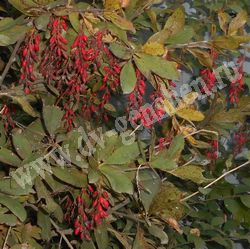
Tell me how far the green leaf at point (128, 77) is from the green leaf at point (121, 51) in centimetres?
1

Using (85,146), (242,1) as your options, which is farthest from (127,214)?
(242,1)

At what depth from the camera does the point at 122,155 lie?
693 millimetres

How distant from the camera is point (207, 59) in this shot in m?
0.68

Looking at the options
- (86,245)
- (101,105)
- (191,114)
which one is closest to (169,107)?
(191,114)

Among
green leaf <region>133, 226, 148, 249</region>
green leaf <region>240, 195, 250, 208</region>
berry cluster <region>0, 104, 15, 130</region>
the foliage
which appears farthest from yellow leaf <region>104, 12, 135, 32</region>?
green leaf <region>240, 195, 250, 208</region>

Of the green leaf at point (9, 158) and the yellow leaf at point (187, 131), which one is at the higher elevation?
the green leaf at point (9, 158)

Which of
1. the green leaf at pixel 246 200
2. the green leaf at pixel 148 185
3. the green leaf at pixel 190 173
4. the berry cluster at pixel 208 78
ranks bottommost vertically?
the green leaf at pixel 246 200

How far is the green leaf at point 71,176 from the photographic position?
2.42 feet

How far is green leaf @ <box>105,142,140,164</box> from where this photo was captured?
0.69 meters

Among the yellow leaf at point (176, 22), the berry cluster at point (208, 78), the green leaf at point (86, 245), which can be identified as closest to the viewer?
the yellow leaf at point (176, 22)

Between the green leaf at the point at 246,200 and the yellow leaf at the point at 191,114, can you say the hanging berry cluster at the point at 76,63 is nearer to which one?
the yellow leaf at the point at 191,114

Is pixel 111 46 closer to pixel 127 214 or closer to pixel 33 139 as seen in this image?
pixel 33 139

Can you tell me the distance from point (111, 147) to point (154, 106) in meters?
0.10

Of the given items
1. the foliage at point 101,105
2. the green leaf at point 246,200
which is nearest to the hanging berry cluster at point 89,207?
the foliage at point 101,105
